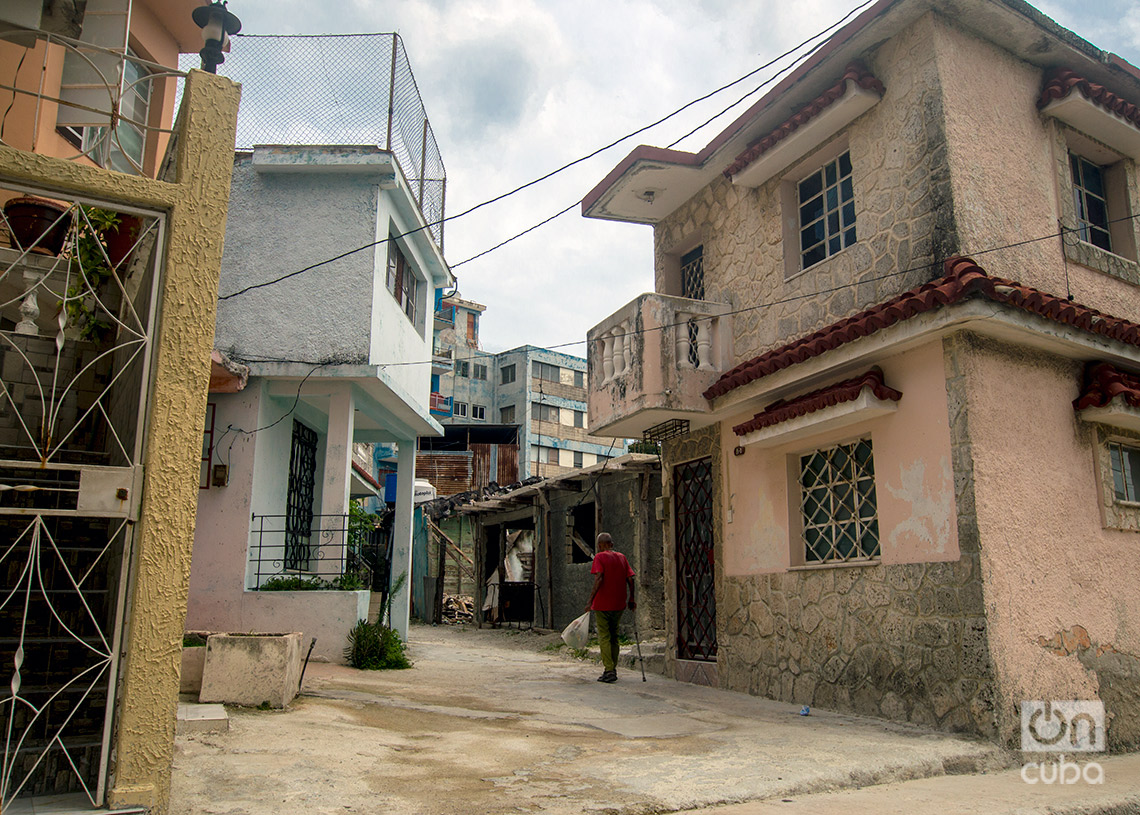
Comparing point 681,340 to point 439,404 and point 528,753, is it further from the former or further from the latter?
point 439,404

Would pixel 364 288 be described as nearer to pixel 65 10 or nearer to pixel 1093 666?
pixel 65 10

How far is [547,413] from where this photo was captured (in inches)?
1842

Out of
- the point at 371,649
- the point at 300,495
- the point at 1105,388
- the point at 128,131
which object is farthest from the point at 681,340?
the point at 300,495

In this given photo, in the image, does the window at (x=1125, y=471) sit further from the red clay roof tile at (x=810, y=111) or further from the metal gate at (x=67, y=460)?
the metal gate at (x=67, y=460)

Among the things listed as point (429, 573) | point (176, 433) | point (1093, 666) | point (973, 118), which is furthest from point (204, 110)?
point (429, 573)

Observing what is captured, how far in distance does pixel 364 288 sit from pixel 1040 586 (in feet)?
26.9

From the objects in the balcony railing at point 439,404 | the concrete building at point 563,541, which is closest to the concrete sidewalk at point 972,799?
the concrete building at point 563,541

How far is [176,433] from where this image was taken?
394 cm

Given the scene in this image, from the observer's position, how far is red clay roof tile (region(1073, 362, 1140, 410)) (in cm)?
693

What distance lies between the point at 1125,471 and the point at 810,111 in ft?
14.3

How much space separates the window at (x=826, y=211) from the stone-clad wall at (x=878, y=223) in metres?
0.27

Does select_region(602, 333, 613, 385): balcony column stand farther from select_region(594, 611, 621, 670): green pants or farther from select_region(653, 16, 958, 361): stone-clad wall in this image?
select_region(594, 611, 621, 670): green pants

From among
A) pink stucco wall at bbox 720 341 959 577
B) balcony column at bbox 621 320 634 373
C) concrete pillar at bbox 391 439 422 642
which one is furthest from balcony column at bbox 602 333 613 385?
concrete pillar at bbox 391 439 422 642

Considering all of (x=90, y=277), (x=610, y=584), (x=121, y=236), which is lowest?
(x=610, y=584)
